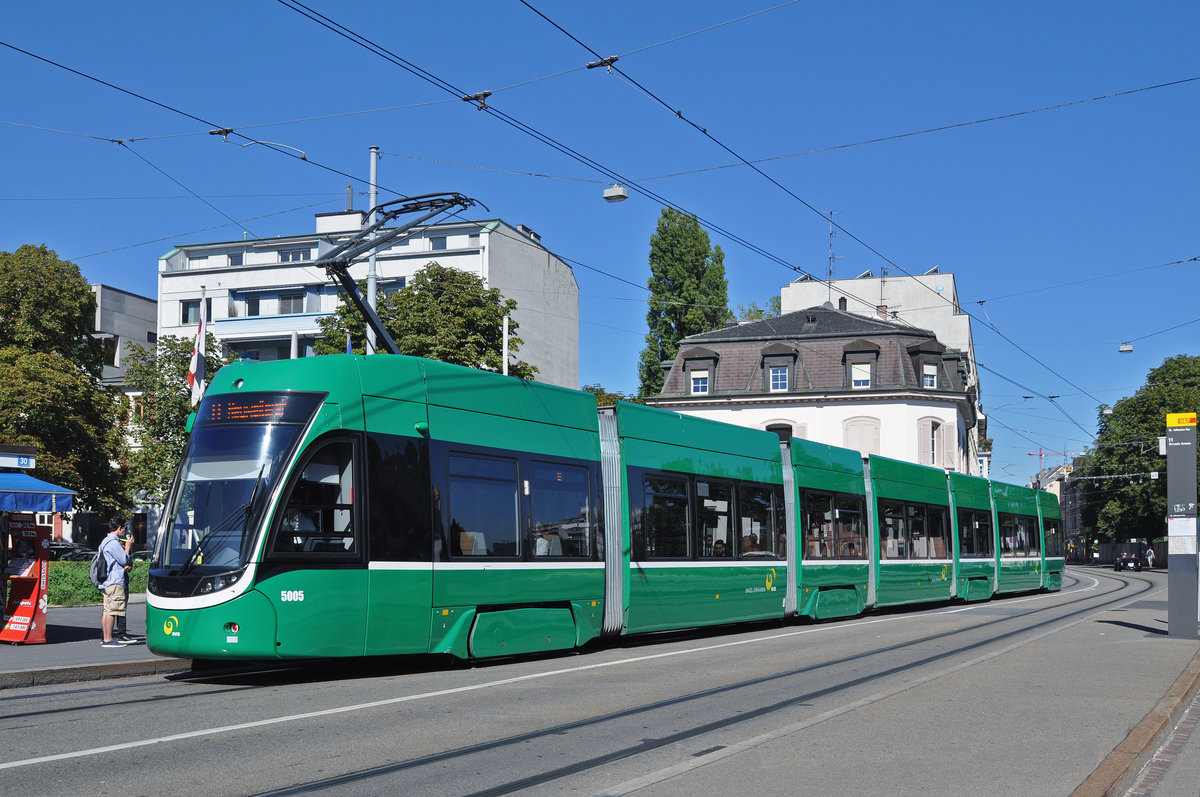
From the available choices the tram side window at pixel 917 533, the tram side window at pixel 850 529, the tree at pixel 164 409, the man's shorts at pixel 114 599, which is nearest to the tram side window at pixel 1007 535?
the tram side window at pixel 917 533

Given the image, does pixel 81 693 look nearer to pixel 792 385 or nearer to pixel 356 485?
pixel 356 485

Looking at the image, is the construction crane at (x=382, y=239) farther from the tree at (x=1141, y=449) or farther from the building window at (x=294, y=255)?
the tree at (x=1141, y=449)

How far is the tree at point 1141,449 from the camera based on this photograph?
257 feet

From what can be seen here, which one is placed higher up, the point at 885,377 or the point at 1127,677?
the point at 885,377

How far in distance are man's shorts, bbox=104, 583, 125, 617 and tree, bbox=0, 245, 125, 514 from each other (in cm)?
2677

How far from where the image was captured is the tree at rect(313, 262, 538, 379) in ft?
121

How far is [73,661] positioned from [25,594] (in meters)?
3.04

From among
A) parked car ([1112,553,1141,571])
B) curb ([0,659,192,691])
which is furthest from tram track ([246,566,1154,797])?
parked car ([1112,553,1141,571])

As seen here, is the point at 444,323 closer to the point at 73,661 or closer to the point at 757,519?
the point at 757,519

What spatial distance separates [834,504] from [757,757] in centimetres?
1612

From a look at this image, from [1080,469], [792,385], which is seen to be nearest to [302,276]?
[792,385]

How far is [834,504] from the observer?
23.6m

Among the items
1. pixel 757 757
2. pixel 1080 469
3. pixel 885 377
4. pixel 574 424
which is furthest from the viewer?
pixel 1080 469

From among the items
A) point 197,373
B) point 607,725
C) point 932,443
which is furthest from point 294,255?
point 607,725
